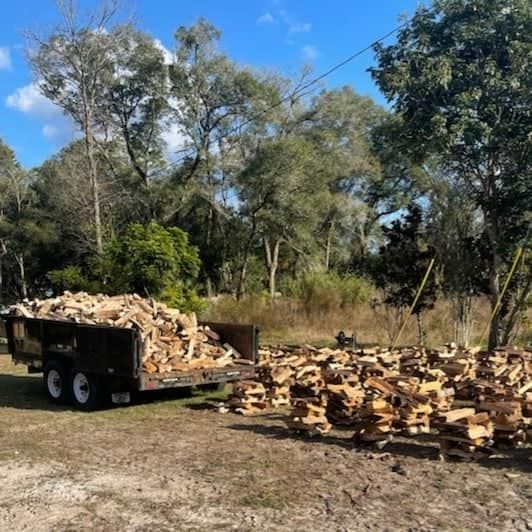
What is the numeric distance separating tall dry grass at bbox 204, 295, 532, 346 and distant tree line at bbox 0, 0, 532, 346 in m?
1.59

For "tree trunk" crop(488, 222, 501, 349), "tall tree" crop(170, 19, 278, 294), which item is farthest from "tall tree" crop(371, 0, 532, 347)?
"tall tree" crop(170, 19, 278, 294)

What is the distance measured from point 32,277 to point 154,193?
608 inches

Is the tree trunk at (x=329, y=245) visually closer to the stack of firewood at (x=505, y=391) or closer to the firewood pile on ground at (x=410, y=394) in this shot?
the firewood pile on ground at (x=410, y=394)

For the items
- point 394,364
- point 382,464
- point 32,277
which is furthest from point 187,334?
point 32,277

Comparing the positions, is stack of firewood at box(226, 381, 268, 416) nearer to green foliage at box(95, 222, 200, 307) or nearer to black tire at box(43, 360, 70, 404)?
black tire at box(43, 360, 70, 404)

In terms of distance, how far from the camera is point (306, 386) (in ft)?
32.4

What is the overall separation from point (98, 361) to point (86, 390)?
796 mm

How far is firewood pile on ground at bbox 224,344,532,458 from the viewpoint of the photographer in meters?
7.38

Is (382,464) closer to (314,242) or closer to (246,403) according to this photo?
(246,403)

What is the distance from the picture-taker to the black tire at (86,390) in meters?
10.4

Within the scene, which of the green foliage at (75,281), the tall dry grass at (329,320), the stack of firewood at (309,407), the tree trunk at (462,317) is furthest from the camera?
the green foliage at (75,281)

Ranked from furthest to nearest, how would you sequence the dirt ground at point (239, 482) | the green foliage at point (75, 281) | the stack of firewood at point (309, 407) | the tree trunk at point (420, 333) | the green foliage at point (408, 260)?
the green foliage at point (75, 281) → the tree trunk at point (420, 333) → the green foliage at point (408, 260) → the stack of firewood at point (309, 407) → the dirt ground at point (239, 482)

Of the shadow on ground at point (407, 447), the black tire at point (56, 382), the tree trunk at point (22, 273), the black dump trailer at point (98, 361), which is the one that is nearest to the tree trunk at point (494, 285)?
the black dump trailer at point (98, 361)

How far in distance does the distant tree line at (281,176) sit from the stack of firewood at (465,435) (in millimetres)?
7852
